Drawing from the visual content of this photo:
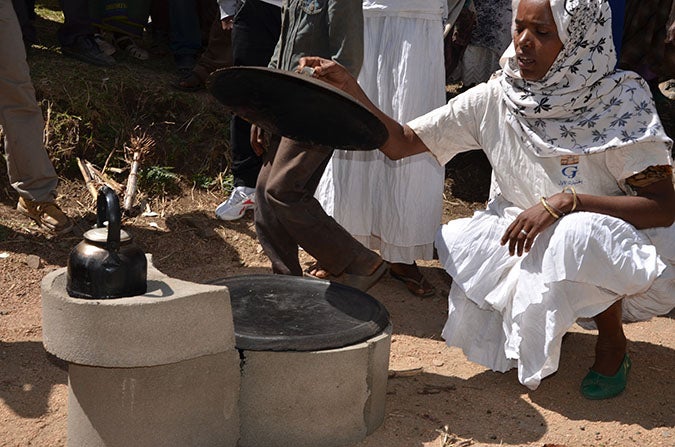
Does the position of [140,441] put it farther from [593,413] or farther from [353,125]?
[593,413]

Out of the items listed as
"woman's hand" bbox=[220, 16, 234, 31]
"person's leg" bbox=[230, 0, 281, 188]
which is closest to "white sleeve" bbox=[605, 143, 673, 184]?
"person's leg" bbox=[230, 0, 281, 188]

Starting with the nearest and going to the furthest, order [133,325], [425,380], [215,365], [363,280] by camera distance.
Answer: [133,325]
[215,365]
[425,380]
[363,280]

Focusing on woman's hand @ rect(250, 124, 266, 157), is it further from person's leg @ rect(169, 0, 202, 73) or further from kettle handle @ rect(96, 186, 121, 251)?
person's leg @ rect(169, 0, 202, 73)

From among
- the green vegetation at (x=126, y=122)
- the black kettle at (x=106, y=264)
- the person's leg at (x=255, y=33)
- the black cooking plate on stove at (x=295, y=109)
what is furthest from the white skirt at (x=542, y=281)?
the green vegetation at (x=126, y=122)

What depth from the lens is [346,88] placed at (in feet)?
12.3

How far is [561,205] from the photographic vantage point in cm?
368

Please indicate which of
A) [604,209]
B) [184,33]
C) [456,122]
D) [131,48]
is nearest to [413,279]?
[456,122]

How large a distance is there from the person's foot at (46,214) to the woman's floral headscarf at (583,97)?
290 centimetres

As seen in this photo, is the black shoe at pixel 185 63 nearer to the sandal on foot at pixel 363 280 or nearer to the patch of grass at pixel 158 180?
the patch of grass at pixel 158 180

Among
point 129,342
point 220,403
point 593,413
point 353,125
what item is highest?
point 353,125

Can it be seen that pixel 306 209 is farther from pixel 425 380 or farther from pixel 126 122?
pixel 126 122

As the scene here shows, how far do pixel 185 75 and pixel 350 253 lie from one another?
3.18 m

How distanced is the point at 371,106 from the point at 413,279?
5.14ft

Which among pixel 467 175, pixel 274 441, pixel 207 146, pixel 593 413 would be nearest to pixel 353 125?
pixel 274 441
